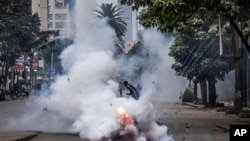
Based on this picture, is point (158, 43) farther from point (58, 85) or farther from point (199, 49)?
point (58, 85)

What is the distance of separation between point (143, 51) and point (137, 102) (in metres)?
24.2

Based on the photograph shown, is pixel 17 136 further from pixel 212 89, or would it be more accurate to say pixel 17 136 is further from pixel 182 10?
pixel 212 89

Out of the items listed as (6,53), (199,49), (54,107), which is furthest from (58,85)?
(6,53)

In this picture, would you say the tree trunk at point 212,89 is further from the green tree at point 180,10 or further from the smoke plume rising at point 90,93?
the green tree at point 180,10

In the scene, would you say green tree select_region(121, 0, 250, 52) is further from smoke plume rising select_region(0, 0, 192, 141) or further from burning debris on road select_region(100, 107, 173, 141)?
burning debris on road select_region(100, 107, 173, 141)

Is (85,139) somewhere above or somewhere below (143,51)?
below

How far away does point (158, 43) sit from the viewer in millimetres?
43531

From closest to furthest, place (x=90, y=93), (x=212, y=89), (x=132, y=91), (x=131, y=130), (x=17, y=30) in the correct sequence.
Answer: (x=131, y=130) < (x=132, y=91) < (x=90, y=93) < (x=212, y=89) < (x=17, y=30)

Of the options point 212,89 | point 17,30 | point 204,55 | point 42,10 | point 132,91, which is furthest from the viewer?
point 42,10

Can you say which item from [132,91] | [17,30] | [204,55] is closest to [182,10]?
[132,91]

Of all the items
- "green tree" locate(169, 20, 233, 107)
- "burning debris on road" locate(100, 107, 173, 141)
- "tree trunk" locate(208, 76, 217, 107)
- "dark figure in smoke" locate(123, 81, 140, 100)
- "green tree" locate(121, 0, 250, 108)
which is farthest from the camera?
"tree trunk" locate(208, 76, 217, 107)

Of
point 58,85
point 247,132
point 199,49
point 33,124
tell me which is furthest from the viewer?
point 199,49

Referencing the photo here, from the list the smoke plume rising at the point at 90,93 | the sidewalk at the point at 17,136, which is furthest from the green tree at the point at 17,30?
the sidewalk at the point at 17,136

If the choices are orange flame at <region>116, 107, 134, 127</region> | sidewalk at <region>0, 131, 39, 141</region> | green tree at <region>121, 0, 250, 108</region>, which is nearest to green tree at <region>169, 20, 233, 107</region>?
green tree at <region>121, 0, 250, 108</region>
